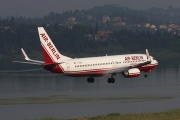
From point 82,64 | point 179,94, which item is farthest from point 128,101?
point 82,64

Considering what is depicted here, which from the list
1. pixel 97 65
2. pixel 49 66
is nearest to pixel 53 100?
pixel 97 65

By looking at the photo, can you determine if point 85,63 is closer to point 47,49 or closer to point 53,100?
point 47,49

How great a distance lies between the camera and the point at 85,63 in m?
139

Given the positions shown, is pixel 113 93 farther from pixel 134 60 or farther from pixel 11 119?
pixel 11 119

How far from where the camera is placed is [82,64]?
138500mm

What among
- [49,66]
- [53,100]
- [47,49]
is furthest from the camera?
[53,100]

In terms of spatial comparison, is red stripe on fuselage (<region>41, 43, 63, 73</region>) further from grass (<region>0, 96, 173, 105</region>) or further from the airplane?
grass (<region>0, 96, 173, 105</region>)

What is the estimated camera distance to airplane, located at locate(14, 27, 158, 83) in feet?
447

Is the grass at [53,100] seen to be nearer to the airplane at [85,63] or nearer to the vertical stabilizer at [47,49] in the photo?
the airplane at [85,63]

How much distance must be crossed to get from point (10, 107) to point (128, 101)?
2737cm

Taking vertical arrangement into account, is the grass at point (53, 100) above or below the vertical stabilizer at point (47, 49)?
below

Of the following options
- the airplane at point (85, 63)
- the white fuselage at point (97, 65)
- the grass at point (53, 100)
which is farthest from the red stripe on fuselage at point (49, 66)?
the grass at point (53, 100)

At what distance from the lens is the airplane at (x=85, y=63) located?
136375 mm

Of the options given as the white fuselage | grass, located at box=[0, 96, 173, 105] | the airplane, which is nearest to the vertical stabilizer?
the airplane
